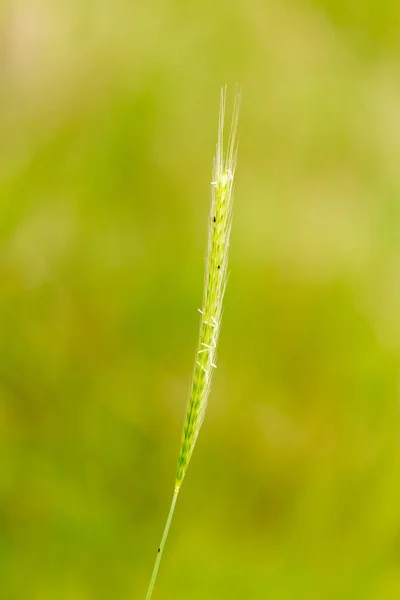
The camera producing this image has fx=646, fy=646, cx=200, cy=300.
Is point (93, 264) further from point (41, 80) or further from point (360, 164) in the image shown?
point (360, 164)

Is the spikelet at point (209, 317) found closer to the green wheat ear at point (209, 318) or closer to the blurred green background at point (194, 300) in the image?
the green wheat ear at point (209, 318)

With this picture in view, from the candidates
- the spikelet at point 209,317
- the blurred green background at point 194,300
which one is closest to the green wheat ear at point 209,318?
the spikelet at point 209,317

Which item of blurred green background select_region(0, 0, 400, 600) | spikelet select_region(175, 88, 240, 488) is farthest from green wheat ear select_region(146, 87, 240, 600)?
blurred green background select_region(0, 0, 400, 600)

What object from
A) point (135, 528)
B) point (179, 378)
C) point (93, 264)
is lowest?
point (135, 528)

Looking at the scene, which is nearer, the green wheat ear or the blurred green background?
the green wheat ear

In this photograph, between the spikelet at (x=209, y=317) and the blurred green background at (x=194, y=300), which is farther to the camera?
the blurred green background at (x=194, y=300)

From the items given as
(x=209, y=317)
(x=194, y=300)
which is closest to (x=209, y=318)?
(x=209, y=317)

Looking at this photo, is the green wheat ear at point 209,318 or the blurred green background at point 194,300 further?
the blurred green background at point 194,300

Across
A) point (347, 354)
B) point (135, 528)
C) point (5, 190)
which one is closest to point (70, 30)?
point (5, 190)

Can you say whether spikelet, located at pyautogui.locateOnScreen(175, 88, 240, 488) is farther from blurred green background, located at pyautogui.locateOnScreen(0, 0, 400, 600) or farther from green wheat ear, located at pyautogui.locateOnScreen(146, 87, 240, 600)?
blurred green background, located at pyautogui.locateOnScreen(0, 0, 400, 600)
